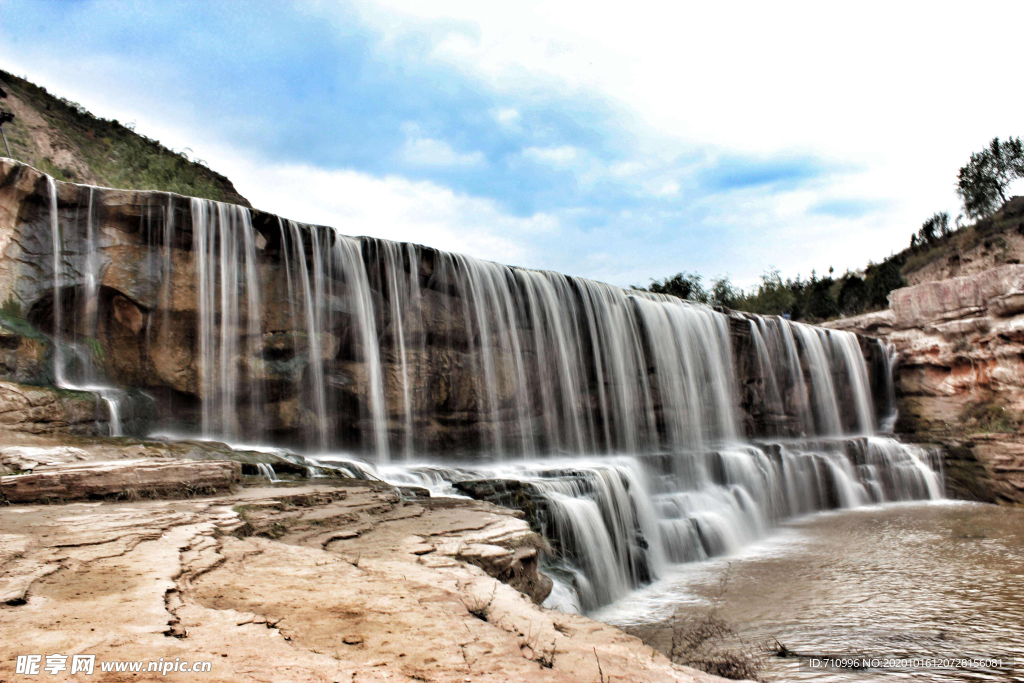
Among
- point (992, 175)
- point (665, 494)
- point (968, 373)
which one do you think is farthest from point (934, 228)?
point (665, 494)

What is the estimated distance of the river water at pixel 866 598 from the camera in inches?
195

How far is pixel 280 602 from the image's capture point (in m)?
3.01

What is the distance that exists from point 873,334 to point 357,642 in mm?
27159

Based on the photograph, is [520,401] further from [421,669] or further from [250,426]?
[421,669]

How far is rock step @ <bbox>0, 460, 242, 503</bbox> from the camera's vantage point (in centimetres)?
502

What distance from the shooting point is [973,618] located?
5.85 metres

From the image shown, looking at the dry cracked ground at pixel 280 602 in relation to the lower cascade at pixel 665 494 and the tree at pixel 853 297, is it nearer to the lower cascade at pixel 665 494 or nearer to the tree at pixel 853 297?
the lower cascade at pixel 665 494

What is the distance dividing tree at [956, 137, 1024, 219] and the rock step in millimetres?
50792

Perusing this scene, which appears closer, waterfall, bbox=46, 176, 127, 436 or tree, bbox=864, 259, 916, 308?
waterfall, bbox=46, 176, 127, 436

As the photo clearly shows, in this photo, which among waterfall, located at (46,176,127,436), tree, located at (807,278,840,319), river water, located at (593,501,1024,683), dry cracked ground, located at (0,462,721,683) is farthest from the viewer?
tree, located at (807,278,840,319)

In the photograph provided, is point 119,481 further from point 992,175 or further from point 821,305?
point 992,175

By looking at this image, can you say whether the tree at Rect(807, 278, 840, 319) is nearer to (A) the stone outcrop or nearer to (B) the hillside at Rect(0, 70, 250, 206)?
(B) the hillside at Rect(0, 70, 250, 206)

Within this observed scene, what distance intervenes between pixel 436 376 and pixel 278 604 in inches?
405

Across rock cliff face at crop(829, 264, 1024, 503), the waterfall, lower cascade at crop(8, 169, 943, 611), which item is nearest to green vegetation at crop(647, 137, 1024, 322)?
rock cliff face at crop(829, 264, 1024, 503)
